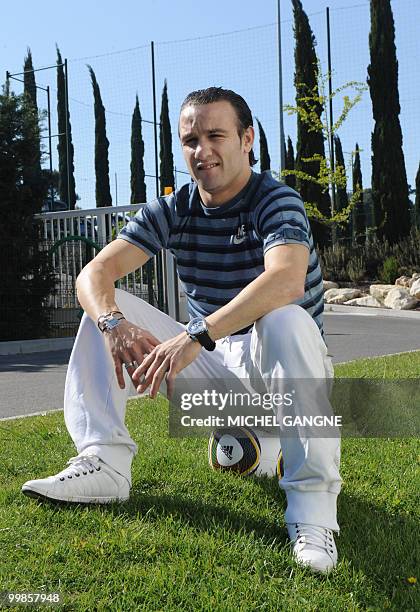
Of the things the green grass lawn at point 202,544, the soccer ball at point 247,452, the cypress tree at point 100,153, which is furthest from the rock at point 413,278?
the cypress tree at point 100,153

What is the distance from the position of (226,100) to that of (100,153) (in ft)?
129

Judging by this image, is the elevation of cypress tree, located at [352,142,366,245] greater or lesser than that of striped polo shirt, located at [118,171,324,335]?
greater

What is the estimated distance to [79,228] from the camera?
14.4 meters

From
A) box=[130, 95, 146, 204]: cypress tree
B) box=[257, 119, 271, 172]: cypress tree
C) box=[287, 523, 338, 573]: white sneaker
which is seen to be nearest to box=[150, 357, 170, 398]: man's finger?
box=[287, 523, 338, 573]: white sneaker

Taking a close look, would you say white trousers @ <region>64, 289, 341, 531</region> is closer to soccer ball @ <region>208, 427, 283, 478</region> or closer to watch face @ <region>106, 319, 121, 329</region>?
watch face @ <region>106, 319, 121, 329</region>

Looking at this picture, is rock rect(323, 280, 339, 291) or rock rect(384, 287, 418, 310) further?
rock rect(323, 280, 339, 291)

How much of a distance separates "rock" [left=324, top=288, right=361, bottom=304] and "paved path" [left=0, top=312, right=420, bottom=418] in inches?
119

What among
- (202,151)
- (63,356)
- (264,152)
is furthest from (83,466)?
(264,152)

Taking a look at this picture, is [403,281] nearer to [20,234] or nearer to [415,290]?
[415,290]

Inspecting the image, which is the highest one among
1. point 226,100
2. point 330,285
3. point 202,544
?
point 226,100

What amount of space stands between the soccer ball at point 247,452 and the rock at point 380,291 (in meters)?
16.7

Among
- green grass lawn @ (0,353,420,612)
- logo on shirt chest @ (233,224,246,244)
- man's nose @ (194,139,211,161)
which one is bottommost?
green grass lawn @ (0,353,420,612)

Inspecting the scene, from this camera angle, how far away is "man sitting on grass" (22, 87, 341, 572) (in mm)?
2488

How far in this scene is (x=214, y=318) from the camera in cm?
267
